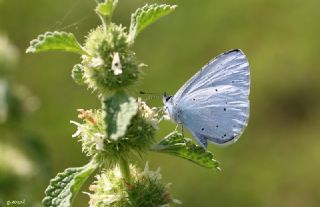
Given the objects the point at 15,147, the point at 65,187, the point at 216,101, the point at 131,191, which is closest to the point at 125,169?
the point at 131,191

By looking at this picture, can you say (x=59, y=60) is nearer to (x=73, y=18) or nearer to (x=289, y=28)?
(x=73, y=18)

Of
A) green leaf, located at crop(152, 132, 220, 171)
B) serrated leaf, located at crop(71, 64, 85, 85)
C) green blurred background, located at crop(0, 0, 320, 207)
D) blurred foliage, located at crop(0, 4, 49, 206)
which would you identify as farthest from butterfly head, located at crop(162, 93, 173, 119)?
green blurred background, located at crop(0, 0, 320, 207)

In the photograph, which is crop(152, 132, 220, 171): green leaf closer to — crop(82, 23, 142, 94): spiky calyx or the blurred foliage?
crop(82, 23, 142, 94): spiky calyx

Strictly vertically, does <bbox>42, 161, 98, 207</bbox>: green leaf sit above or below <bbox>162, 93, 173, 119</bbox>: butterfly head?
below

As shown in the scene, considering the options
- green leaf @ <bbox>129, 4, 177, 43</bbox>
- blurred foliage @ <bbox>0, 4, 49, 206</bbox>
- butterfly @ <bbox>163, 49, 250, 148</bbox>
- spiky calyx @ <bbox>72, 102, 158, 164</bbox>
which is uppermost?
blurred foliage @ <bbox>0, 4, 49, 206</bbox>

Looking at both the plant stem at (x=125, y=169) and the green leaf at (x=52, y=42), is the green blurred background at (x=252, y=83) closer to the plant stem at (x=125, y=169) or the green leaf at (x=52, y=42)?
the plant stem at (x=125, y=169)

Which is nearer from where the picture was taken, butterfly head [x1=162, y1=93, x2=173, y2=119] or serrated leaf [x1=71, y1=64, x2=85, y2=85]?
serrated leaf [x1=71, y1=64, x2=85, y2=85]

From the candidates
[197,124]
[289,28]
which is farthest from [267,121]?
[197,124]
